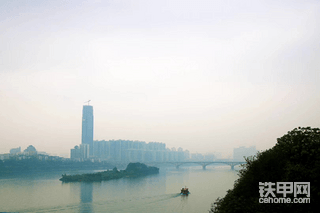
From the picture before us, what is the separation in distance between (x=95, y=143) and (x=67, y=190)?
61016mm

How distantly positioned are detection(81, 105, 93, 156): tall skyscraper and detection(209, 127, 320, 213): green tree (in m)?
88.4

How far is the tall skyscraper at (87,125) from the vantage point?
9138 centimetres

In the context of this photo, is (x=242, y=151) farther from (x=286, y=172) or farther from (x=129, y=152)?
(x=286, y=172)

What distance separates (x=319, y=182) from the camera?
170 inches

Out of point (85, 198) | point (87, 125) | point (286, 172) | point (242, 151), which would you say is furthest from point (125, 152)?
point (286, 172)

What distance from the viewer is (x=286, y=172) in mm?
4758

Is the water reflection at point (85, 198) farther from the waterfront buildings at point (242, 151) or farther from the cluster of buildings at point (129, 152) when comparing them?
the waterfront buildings at point (242, 151)

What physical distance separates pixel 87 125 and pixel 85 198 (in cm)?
8030

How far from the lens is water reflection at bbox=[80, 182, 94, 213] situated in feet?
44.4

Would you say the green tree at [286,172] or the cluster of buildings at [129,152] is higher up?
the green tree at [286,172]

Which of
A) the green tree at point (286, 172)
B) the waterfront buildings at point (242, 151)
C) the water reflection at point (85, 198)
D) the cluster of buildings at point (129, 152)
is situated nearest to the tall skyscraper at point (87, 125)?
the cluster of buildings at point (129, 152)

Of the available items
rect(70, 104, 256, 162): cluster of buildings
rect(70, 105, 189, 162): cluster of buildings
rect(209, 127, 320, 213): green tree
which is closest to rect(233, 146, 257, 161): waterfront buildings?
rect(70, 104, 256, 162): cluster of buildings

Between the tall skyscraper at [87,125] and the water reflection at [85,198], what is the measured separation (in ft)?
231

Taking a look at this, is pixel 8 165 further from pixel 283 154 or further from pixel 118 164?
pixel 283 154
